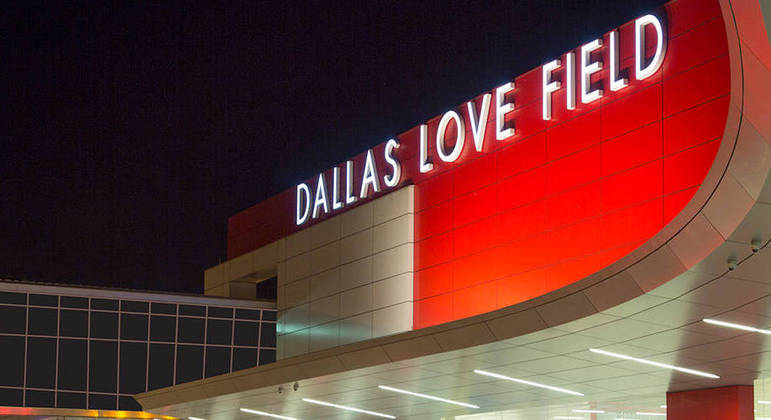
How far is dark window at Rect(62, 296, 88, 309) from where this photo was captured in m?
45.3

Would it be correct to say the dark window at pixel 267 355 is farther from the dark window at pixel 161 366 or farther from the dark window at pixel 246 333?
the dark window at pixel 161 366

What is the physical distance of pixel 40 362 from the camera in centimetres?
4434

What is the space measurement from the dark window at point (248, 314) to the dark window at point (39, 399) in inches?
349

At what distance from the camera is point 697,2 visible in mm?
25484

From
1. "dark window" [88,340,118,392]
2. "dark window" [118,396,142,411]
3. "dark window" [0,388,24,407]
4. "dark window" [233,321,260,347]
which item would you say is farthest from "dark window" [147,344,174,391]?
"dark window" [0,388,24,407]

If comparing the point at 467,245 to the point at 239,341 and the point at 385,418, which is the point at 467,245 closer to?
the point at 385,418

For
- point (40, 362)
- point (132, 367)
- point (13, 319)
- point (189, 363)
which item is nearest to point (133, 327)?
point (132, 367)

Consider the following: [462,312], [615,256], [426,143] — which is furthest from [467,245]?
[615,256]

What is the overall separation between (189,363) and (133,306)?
357 cm

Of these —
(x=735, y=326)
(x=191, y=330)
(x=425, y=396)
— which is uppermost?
(x=191, y=330)

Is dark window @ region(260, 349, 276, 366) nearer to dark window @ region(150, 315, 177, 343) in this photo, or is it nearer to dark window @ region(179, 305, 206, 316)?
dark window @ region(179, 305, 206, 316)

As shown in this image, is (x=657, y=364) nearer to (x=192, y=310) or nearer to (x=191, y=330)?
(x=191, y=330)

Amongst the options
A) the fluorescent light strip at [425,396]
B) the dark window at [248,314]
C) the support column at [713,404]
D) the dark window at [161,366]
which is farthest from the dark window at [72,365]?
the support column at [713,404]

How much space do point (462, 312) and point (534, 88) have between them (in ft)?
24.6
